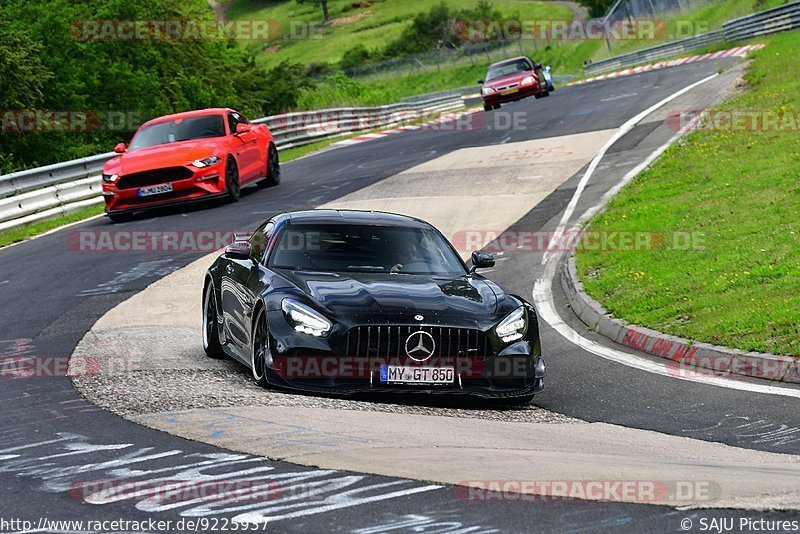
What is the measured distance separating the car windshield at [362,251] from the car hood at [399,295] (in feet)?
0.85

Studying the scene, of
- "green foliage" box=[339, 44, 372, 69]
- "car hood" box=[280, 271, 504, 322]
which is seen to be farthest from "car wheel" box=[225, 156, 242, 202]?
"green foliage" box=[339, 44, 372, 69]

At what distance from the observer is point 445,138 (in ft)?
113

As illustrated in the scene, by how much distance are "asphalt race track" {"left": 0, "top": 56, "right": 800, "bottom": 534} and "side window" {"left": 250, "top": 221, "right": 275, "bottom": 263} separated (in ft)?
6.07

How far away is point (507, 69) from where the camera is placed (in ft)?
144

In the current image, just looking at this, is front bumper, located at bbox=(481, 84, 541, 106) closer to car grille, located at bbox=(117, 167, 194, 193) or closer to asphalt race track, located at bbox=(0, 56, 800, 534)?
asphalt race track, located at bbox=(0, 56, 800, 534)

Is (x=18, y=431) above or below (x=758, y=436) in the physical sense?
→ above

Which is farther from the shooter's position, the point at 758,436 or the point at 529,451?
the point at 758,436

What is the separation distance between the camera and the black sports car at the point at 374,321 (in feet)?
29.7

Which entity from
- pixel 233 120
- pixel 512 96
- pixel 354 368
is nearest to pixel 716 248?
pixel 354 368

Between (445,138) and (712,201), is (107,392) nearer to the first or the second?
(712,201)

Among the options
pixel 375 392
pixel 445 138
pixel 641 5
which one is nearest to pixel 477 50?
pixel 641 5

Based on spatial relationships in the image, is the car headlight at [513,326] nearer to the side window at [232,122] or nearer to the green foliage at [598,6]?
the side window at [232,122]

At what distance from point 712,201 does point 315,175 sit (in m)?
12.3

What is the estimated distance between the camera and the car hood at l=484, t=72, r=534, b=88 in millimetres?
42938
